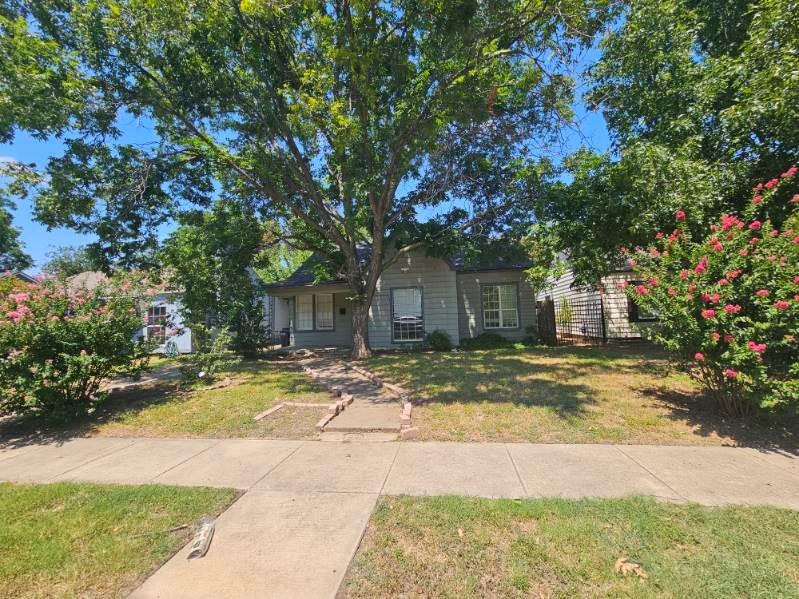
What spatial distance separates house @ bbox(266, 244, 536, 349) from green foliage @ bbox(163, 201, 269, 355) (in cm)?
254

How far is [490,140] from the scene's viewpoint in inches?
428

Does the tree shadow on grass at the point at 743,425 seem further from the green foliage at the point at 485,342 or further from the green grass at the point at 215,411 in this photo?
the green foliage at the point at 485,342

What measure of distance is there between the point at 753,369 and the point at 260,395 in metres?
7.62

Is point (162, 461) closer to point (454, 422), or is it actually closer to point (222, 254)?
point (454, 422)

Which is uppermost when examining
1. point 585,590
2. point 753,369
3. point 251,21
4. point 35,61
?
point 251,21

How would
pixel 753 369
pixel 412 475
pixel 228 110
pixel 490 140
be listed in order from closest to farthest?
pixel 412 475 → pixel 753 369 → pixel 228 110 → pixel 490 140

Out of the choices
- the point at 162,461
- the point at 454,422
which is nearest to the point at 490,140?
the point at 454,422

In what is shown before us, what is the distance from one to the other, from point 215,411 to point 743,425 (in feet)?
25.7

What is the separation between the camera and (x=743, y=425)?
200 inches

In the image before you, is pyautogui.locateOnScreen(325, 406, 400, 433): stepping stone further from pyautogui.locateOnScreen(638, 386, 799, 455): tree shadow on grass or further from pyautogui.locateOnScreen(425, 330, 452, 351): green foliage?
pyautogui.locateOnScreen(425, 330, 452, 351): green foliage

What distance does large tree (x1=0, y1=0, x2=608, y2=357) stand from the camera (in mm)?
7586

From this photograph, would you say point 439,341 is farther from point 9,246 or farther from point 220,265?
point 9,246

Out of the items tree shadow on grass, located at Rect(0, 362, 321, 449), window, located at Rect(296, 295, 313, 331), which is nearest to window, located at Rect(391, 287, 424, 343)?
window, located at Rect(296, 295, 313, 331)

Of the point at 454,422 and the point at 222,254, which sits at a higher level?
the point at 222,254
